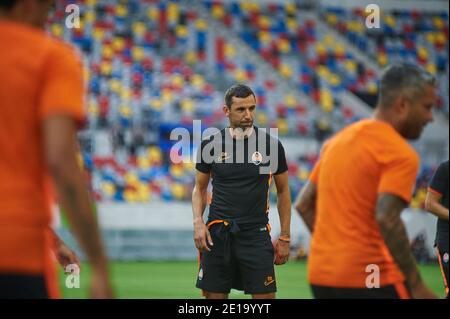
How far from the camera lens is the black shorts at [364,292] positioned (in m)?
4.67

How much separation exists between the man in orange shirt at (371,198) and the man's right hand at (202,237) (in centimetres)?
291

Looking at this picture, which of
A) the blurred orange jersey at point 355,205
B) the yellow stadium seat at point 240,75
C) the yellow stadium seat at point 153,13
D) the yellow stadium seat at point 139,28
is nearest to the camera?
the blurred orange jersey at point 355,205

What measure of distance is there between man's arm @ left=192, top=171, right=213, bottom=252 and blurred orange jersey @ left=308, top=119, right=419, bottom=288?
2.94 metres

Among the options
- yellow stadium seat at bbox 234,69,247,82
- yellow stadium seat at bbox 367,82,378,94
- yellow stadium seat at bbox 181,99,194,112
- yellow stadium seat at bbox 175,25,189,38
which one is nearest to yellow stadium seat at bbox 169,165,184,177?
yellow stadium seat at bbox 181,99,194,112

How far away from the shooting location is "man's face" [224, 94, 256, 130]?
7723mm

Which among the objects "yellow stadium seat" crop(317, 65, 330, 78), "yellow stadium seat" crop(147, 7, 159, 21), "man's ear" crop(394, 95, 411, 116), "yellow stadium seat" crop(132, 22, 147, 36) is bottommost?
"man's ear" crop(394, 95, 411, 116)

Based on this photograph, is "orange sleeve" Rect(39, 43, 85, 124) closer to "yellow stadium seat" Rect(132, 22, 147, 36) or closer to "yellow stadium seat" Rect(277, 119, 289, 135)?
"yellow stadium seat" Rect(277, 119, 289, 135)

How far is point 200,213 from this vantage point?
7.76 meters

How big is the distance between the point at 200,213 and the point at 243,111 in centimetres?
90

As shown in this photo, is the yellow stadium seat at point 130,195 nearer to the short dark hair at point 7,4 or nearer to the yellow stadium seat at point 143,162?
the yellow stadium seat at point 143,162

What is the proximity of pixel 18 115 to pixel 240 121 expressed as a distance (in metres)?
4.67

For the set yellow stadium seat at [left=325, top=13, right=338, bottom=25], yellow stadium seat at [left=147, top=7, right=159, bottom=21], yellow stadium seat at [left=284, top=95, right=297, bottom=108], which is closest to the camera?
yellow stadium seat at [left=284, top=95, right=297, bottom=108]

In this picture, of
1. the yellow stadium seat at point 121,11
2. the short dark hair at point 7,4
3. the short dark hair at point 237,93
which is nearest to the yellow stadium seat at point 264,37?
the yellow stadium seat at point 121,11
